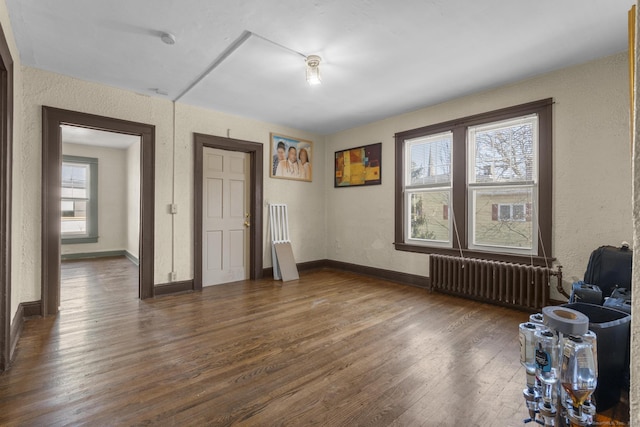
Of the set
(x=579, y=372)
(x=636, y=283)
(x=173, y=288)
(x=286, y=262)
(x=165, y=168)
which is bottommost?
(x=173, y=288)

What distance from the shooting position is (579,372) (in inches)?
50.5

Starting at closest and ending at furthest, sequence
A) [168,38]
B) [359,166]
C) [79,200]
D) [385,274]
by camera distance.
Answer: [168,38] → [385,274] → [359,166] → [79,200]

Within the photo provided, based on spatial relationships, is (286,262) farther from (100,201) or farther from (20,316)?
(100,201)

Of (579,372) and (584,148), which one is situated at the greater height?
(584,148)

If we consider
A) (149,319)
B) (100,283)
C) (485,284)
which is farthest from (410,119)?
(100,283)

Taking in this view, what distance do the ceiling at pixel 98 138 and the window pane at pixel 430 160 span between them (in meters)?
5.34

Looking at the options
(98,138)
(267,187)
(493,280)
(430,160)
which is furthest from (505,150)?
(98,138)

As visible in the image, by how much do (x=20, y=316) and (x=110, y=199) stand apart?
524 cm

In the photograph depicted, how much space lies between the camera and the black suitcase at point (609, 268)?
2.68 m

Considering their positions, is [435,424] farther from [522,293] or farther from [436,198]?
[436,198]

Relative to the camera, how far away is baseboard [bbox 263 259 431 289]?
185 inches

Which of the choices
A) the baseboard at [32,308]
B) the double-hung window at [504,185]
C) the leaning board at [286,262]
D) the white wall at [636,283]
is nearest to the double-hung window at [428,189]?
the double-hung window at [504,185]

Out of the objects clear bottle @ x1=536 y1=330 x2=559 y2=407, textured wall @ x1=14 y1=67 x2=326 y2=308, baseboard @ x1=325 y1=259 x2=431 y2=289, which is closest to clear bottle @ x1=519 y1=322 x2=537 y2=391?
clear bottle @ x1=536 y1=330 x2=559 y2=407

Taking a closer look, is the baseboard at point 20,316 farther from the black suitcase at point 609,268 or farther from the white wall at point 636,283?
the black suitcase at point 609,268
